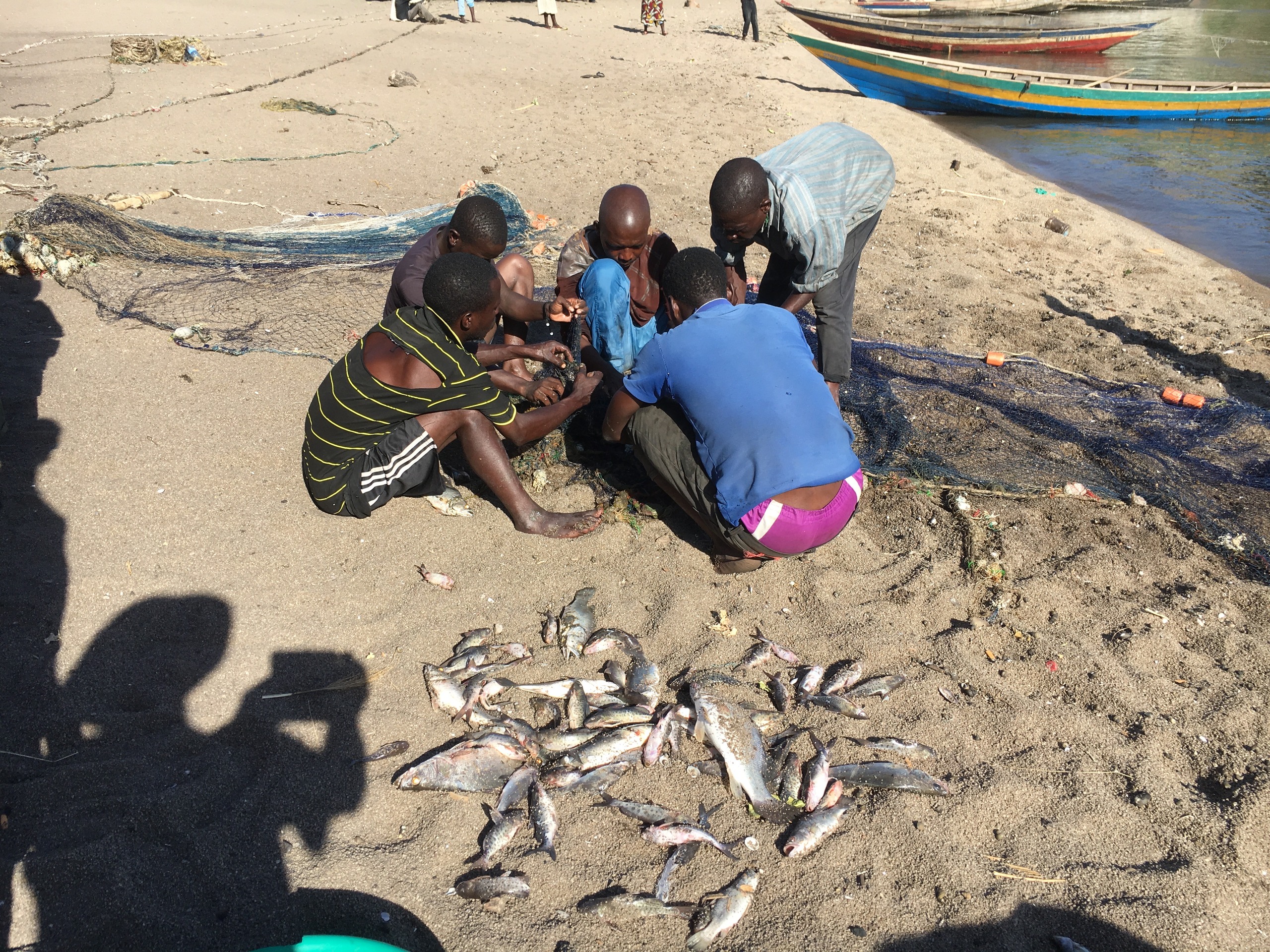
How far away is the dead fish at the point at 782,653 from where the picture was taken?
3.15 metres

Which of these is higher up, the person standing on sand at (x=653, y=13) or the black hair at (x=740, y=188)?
the person standing on sand at (x=653, y=13)

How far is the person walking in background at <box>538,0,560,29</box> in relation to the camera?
17.7 metres

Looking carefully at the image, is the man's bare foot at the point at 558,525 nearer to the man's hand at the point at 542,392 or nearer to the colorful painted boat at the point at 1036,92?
the man's hand at the point at 542,392

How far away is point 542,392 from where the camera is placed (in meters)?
3.88

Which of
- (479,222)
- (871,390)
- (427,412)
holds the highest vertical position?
(479,222)

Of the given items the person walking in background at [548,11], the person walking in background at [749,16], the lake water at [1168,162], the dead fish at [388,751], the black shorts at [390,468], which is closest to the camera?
the dead fish at [388,751]

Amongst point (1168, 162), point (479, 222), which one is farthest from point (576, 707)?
point (1168, 162)

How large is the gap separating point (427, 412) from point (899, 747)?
2.35m

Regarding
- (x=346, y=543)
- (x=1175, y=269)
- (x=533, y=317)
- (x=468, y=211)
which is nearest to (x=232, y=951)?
(x=346, y=543)

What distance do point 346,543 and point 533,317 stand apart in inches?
56.9

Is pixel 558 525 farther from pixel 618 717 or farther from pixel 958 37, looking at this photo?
pixel 958 37

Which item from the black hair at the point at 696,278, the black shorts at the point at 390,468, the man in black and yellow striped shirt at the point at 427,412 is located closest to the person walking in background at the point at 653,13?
the man in black and yellow striped shirt at the point at 427,412

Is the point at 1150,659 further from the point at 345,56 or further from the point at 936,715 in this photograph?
the point at 345,56

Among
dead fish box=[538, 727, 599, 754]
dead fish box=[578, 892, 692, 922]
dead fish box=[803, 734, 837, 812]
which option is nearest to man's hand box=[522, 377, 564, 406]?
dead fish box=[538, 727, 599, 754]
